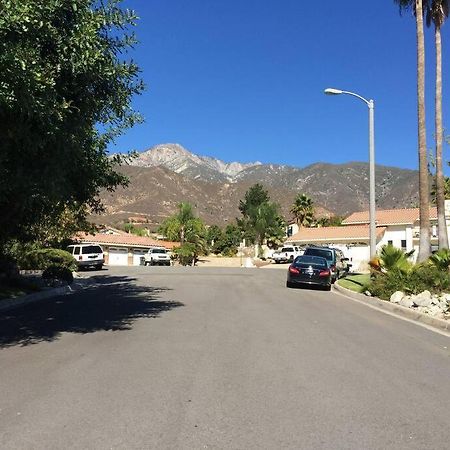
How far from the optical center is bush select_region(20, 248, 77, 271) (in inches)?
1235

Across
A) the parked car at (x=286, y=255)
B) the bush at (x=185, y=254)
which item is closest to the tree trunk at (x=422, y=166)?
the parked car at (x=286, y=255)

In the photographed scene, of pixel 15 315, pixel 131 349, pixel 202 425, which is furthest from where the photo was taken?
pixel 15 315

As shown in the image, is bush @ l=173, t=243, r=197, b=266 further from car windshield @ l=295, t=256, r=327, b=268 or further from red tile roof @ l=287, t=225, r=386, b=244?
car windshield @ l=295, t=256, r=327, b=268

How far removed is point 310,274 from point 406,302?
8.69 meters

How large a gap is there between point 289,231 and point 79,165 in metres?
81.2

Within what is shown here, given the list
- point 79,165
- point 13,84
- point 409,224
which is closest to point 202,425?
point 13,84

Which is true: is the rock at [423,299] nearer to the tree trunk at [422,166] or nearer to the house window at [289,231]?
the tree trunk at [422,166]

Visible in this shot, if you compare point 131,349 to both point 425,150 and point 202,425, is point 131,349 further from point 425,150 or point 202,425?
point 425,150

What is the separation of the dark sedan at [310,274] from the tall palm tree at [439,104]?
195 inches

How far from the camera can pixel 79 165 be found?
13.0 m

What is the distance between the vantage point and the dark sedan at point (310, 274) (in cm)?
2459

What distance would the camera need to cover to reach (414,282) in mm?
17984

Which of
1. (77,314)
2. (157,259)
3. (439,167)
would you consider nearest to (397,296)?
(77,314)

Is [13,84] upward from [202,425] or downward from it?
upward
